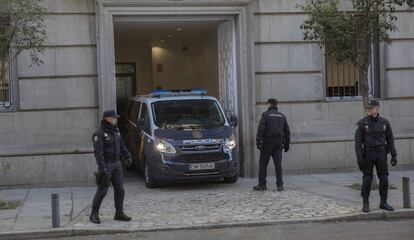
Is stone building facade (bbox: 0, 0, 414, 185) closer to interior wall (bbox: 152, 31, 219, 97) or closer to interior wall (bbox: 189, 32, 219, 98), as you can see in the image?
interior wall (bbox: 189, 32, 219, 98)

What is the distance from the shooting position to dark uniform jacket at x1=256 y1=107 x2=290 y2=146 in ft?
39.8

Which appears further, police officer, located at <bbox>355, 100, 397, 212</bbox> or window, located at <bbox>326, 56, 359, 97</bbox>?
window, located at <bbox>326, 56, 359, 97</bbox>

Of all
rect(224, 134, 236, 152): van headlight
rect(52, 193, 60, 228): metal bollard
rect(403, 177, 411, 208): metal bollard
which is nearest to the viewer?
rect(52, 193, 60, 228): metal bollard

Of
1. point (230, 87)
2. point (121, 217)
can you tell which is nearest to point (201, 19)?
point (230, 87)

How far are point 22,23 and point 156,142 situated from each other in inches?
139

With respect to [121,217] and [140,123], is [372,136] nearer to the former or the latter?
[121,217]

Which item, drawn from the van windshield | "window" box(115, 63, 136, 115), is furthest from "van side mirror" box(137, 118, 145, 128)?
"window" box(115, 63, 136, 115)

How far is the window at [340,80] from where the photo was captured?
15.1 m

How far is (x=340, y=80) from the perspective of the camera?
15.2m

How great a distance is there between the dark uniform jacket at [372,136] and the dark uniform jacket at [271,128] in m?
2.43

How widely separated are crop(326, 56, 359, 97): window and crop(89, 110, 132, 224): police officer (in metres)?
7.18

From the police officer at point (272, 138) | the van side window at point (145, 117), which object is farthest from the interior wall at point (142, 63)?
the police officer at point (272, 138)

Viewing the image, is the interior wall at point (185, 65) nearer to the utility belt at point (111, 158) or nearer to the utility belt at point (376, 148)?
the utility belt at point (376, 148)

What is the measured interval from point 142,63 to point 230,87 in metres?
9.85
